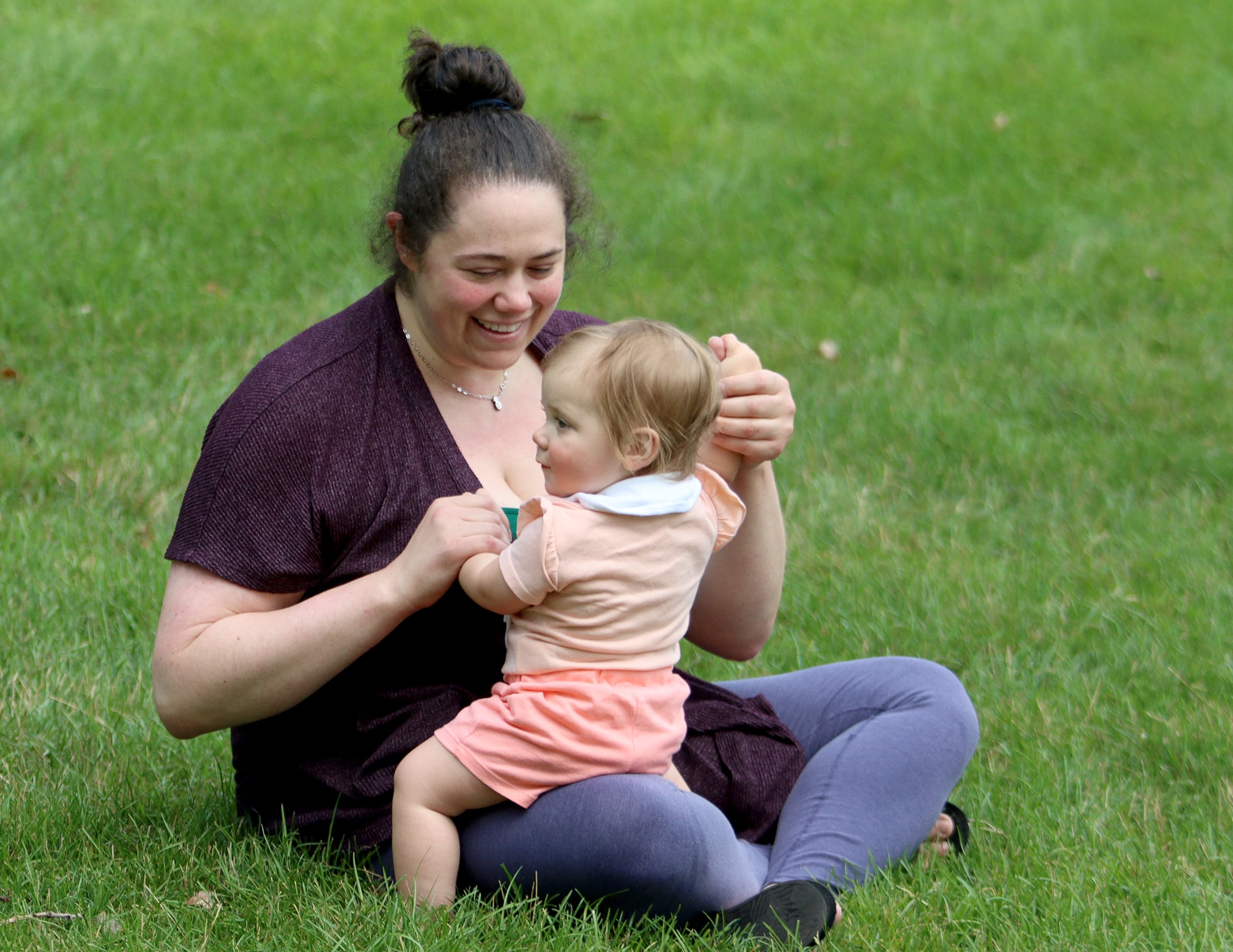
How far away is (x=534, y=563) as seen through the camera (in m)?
2.31

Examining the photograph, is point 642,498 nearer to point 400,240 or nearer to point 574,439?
point 574,439

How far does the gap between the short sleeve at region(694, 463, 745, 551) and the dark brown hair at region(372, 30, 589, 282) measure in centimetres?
56

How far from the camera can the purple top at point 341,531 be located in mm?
2473

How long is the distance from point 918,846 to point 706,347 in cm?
114

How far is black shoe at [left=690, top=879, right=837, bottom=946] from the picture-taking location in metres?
2.45

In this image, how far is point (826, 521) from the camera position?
15.3 feet

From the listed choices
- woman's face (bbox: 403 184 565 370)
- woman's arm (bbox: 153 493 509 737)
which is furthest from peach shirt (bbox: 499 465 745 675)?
woman's face (bbox: 403 184 565 370)

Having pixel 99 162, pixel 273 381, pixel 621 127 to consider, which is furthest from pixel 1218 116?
pixel 273 381

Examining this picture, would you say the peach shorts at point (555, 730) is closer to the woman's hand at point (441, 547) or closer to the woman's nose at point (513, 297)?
the woman's hand at point (441, 547)

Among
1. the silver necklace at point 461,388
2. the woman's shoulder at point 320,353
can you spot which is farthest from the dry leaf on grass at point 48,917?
the silver necklace at point 461,388

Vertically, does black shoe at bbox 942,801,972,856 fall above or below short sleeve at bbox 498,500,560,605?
below

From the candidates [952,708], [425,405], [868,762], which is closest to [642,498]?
[425,405]

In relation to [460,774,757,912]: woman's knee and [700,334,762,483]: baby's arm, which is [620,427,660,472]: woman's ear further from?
[460,774,757,912]: woman's knee

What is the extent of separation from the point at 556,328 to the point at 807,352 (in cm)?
324
